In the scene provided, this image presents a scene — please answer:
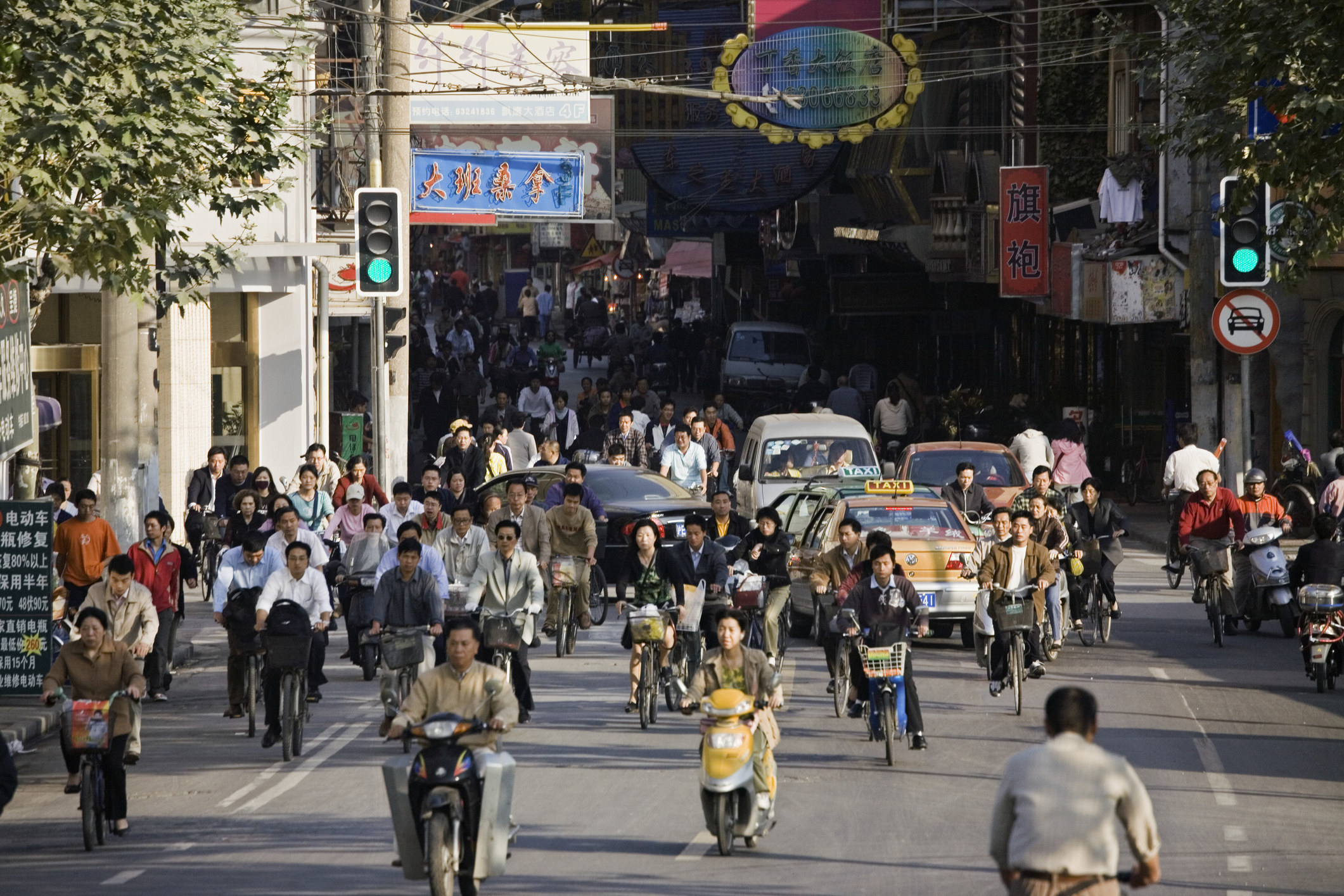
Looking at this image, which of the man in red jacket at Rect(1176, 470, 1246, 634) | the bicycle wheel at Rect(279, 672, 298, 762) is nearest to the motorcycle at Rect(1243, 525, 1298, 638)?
the man in red jacket at Rect(1176, 470, 1246, 634)

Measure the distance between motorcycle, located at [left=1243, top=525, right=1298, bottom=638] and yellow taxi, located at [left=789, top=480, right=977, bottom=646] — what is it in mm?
2711

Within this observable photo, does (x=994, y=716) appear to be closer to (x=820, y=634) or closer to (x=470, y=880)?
(x=820, y=634)

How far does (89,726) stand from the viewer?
36.8 feet

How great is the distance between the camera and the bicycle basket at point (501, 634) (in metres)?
14.4

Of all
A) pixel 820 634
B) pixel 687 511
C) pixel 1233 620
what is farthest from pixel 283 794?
pixel 1233 620

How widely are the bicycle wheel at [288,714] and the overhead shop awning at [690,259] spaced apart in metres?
51.6

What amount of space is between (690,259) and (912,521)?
4830 centimetres

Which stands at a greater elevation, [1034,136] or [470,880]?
[1034,136]

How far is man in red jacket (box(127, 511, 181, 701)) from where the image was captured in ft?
53.1

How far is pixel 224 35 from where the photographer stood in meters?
15.2

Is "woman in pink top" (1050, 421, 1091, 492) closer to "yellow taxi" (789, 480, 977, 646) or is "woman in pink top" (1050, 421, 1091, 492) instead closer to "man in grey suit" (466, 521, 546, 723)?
"yellow taxi" (789, 480, 977, 646)

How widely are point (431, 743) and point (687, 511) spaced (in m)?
Result: 12.0

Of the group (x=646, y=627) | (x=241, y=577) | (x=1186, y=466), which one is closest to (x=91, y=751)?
(x=241, y=577)

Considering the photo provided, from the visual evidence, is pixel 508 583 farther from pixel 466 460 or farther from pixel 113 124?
pixel 466 460
